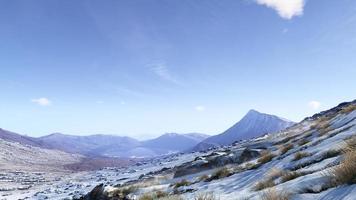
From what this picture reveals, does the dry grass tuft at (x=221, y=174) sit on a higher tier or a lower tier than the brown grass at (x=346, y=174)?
higher

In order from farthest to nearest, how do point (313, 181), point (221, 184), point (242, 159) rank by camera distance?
point (242, 159) → point (221, 184) → point (313, 181)

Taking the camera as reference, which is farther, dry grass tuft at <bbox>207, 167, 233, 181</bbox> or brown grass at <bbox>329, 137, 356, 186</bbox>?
dry grass tuft at <bbox>207, 167, 233, 181</bbox>

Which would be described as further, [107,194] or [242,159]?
[242,159]

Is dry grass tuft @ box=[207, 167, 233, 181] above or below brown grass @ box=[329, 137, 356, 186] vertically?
above

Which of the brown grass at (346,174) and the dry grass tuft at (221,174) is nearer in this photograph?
the brown grass at (346,174)

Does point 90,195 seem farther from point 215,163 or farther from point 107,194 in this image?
point 215,163

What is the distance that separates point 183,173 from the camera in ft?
125

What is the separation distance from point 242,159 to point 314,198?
3021 cm

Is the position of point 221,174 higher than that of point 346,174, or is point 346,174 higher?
point 221,174

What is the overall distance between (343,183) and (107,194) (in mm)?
11460

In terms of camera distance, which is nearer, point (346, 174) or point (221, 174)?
point (346, 174)

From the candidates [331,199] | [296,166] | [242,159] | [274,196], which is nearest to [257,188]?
[296,166]

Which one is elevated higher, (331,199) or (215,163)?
(215,163)

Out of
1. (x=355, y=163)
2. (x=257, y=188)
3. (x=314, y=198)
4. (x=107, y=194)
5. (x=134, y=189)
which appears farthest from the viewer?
(x=134, y=189)
